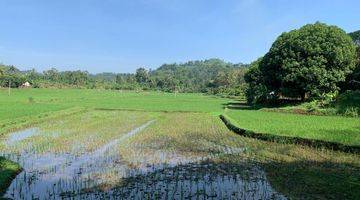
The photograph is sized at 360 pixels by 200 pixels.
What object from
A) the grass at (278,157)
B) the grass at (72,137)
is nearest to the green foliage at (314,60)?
the grass at (278,157)

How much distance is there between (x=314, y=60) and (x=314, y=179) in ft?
92.4

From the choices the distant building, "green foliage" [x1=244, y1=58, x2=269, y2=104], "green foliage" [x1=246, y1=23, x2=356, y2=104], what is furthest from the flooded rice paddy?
the distant building

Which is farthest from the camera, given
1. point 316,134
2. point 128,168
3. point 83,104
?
point 83,104

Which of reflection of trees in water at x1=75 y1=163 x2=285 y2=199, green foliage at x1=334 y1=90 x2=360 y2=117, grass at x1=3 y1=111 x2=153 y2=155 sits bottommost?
grass at x1=3 y1=111 x2=153 y2=155

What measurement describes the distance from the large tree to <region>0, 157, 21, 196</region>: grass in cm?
3004

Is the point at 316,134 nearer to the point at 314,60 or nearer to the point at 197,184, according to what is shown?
the point at 197,184

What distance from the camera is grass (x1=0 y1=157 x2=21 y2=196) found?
11411 millimetres

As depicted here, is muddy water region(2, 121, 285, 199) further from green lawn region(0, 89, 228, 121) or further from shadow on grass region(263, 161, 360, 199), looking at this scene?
green lawn region(0, 89, 228, 121)

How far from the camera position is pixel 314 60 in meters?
38.3

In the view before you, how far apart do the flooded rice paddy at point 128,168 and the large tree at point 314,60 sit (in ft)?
61.2

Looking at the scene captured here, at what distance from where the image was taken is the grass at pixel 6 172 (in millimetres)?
11411

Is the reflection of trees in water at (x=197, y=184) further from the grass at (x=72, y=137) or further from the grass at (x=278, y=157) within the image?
the grass at (x=72, y=137)

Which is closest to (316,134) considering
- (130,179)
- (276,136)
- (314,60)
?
(276,136)

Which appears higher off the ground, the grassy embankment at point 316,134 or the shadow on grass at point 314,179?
the grassy embankment at point 316,134
